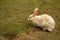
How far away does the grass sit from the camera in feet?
15.7

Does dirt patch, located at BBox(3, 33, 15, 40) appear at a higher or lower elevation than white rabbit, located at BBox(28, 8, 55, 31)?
lower

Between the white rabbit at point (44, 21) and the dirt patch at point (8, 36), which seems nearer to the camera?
the dirt patch at point (8, 36)

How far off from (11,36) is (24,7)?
146 cm

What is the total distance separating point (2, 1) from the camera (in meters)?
6.19

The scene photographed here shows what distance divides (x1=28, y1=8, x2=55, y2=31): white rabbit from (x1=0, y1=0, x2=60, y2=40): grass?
0.41ft

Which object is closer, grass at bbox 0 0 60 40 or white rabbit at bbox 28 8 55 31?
grass at bbox 0 0 60 40

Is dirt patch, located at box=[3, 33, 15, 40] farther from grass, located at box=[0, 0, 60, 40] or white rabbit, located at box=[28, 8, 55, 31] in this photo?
white rabbit, located at box=[28, 8, 55, 31]

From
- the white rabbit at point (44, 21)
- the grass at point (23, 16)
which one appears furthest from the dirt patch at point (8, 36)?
the white rabbit at point (44, 21)

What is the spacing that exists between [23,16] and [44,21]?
2.41 feet

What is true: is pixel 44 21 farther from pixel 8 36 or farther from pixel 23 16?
pixel 8 36

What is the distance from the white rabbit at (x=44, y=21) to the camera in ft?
16.2

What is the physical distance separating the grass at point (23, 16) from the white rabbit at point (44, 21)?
0.12 metres

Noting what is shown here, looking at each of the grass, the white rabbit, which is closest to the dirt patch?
the grass

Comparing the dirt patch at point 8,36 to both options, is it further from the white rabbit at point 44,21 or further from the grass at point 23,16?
the white rabbit at point 44,21
